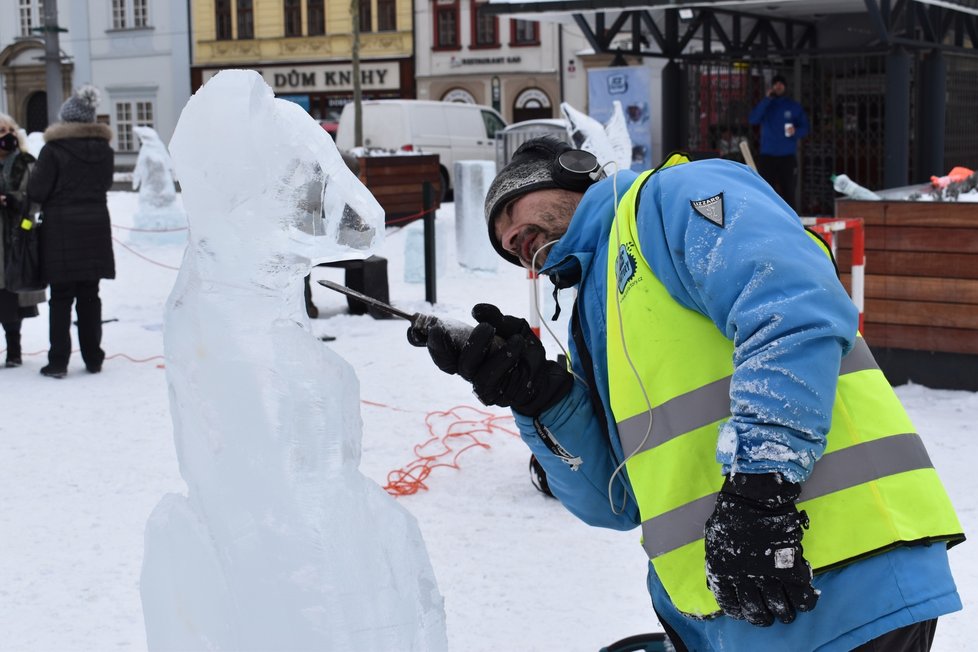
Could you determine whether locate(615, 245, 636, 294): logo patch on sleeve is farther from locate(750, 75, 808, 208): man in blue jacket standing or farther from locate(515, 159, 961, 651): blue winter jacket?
locate(750, 75, 808, 208): man in blue jacket standing

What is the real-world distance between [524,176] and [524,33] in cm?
2914

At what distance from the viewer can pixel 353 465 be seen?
6.97 feet

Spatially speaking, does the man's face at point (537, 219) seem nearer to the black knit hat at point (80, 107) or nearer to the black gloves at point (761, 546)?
the black gloves at point (761, 546)

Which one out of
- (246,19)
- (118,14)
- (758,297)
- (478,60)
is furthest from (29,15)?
(758,297)

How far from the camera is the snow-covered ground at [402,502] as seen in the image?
3.63 m

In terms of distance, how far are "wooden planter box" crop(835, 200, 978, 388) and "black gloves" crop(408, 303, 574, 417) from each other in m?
4.32

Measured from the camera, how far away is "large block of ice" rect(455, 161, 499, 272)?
10570 millimetres

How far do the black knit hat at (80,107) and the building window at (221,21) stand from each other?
28.8 metres

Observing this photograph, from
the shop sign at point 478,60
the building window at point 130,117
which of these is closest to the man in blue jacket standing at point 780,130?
the shop sign at point 478,60

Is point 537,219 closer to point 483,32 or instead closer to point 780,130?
point 780,130

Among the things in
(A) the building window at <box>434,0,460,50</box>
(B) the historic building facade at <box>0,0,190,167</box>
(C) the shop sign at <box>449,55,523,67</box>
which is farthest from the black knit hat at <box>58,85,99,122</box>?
(B) the historic building facade at <box>0,0,190,167</box>

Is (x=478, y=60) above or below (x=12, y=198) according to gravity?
above

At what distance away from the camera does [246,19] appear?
3394 cm

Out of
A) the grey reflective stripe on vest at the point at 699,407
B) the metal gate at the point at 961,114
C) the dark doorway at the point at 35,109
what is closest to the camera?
the grey reflective stripe on vest at the point at 699,407
